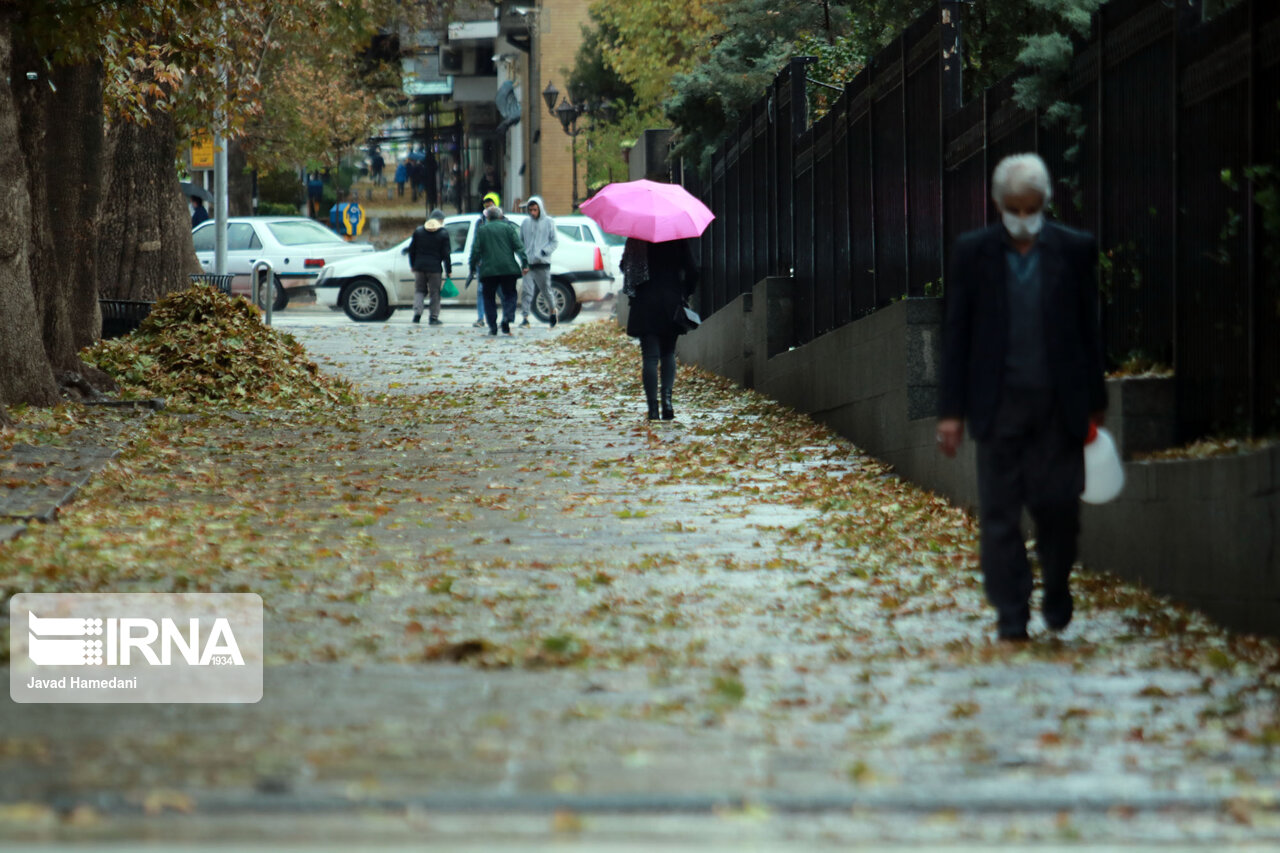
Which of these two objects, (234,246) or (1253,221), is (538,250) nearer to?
(234,246)

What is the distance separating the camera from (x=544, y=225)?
26578mm

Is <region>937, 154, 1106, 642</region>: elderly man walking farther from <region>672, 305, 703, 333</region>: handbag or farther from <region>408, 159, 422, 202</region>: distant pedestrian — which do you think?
<region>408, 159, 422, 202</region>: distant pedestrian

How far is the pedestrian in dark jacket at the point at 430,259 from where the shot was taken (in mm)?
27828

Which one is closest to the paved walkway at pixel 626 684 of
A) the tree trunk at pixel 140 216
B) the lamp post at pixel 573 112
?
the tree trunk at pixel 140 216

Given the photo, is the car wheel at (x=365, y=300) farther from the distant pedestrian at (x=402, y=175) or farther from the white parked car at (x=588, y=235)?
the distant pedestrian at (x=402, y=175)

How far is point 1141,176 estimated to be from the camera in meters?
8.41

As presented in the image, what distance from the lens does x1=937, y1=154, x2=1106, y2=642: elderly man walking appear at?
659 cm

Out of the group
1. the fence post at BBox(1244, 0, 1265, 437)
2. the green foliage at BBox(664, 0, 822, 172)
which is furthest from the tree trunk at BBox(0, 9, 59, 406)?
the green foliage at BBox(664, 0, 822, 172)

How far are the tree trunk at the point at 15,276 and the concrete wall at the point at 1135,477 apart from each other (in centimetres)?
574

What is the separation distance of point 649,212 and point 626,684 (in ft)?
29.6

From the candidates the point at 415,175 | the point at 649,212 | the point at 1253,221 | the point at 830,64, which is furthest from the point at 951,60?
the point at 415,175

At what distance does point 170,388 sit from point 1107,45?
9.89 meters

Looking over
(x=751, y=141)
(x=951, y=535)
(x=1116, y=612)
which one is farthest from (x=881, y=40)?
(x=1116, y=612)

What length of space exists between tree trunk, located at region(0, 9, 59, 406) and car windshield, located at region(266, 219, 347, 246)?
2048 cm
